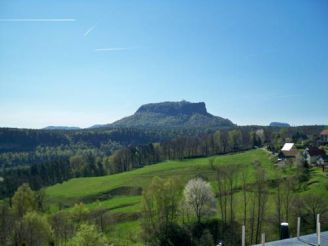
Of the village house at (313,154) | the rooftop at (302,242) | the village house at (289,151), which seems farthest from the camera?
the village house at (289,151)

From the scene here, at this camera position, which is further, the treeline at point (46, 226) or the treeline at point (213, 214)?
the treeline at point (213, 214)

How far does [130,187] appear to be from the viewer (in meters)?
105

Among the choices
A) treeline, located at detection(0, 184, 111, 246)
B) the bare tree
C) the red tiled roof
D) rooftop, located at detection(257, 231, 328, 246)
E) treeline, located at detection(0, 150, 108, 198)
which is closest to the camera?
rooftop, located at detection(257, 231, 328, 246)

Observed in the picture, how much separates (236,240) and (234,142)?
104 meters

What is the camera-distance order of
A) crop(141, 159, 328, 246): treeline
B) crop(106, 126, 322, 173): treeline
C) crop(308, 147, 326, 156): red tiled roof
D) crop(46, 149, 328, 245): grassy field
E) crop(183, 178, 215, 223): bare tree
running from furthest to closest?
1. crop(106, 126, 322, 173): treeline
2. crop(308, 147, 326, 156): red tiled roof
3. crop(46, 149, 328, 245): grassy field
4. crop(183, 178, 215, 223): bare tree
5. crop(141, 159, 328, 246): treeline

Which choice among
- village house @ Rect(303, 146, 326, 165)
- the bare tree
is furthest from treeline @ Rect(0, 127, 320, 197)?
the bare tree

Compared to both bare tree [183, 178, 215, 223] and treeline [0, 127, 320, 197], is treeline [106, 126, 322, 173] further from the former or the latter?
bare tree [183, 178, 215, 223]

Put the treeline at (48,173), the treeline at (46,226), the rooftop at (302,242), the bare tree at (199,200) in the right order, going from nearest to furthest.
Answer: the rooftop at (302,242) → the treeline at (46,226) → the bare tree at (199,200) → the treeline at (48,173)

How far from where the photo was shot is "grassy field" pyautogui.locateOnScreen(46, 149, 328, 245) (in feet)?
242

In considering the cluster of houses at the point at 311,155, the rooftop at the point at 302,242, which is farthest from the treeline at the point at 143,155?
the rooftop at the point at 302,242

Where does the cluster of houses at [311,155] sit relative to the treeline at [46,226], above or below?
above

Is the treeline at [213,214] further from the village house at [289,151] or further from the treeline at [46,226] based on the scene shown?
the village house at [289,151]

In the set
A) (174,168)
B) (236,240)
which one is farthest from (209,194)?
(174,168)

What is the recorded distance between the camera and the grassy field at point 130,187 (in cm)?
7381
